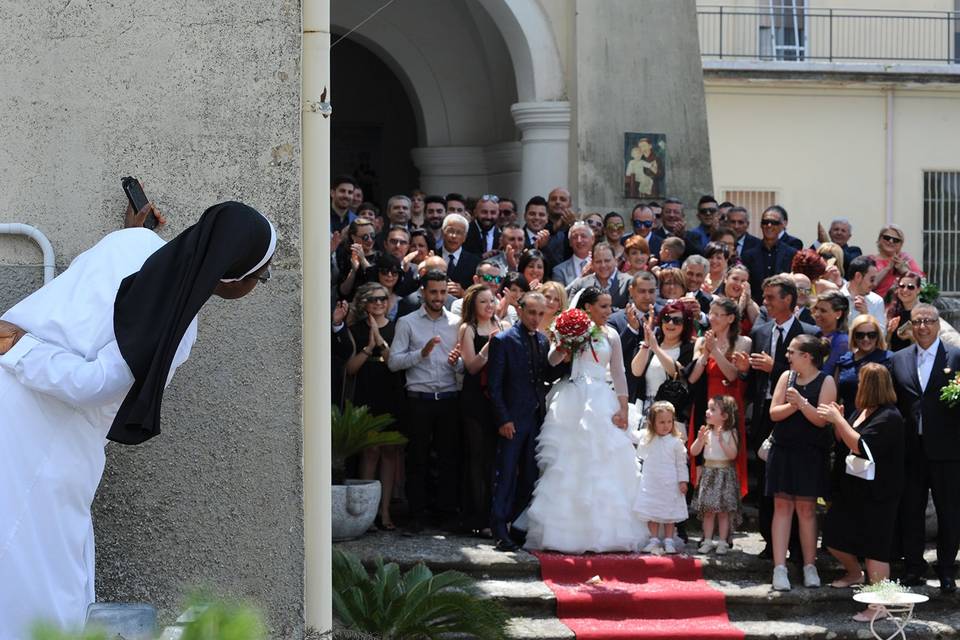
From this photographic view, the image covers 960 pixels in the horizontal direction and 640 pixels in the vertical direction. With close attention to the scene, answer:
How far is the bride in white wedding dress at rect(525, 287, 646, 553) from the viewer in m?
10.0

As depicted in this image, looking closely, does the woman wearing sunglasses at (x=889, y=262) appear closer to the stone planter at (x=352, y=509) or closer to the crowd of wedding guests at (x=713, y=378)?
the crowd of wedding guests at (x=713, y=378)

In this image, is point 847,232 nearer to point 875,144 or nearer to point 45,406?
point 45,406

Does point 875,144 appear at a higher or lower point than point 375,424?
higher

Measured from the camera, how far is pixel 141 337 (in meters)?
4.70

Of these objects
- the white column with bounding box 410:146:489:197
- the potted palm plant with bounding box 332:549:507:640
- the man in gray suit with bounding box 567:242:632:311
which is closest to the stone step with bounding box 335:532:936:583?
the potted palm plant with bounding box 332:549:507:640

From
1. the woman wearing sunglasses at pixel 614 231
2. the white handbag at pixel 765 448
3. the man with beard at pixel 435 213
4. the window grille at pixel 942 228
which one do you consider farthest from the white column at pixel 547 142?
the window grille at pixel 942 228

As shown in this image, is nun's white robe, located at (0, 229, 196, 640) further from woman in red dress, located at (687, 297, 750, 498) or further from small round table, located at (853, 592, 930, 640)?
woman in red dress, located at (687, 297, 750, 498)

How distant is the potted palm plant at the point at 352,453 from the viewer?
9.79m

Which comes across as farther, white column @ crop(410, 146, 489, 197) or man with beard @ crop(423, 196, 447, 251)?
white column @ crop(410, 146, 489, 197)

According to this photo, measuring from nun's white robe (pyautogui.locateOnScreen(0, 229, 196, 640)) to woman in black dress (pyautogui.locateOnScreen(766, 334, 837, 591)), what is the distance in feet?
18.4

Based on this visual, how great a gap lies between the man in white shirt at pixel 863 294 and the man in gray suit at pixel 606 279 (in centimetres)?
167

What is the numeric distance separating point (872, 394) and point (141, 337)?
236 inches

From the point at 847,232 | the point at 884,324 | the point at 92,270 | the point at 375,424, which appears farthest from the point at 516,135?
the point at 92,270

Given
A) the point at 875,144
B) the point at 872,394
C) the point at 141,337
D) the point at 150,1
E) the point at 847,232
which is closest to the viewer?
the point at 141,337
